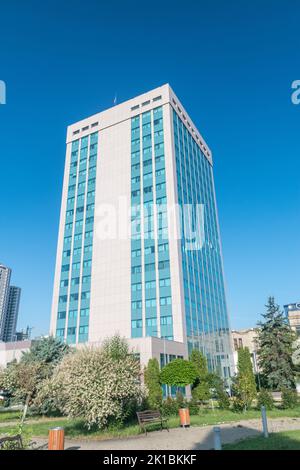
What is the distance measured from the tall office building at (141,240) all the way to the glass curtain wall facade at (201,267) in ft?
0.75

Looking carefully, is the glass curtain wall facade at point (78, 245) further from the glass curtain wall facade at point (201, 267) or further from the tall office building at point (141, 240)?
the glass curtain wall facade at point (201, 267)

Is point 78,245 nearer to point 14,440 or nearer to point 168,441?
point 168,441

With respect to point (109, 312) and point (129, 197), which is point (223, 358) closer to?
point (109, 312)

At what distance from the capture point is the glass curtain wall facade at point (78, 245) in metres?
54.5

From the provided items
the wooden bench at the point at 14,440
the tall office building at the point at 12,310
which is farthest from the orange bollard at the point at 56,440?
the tall office building at the point at 12,310

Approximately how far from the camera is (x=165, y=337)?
46812mm

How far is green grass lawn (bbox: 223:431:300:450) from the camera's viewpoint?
9.99 m

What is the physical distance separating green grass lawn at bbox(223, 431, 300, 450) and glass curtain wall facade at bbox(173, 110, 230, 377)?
36.6 m

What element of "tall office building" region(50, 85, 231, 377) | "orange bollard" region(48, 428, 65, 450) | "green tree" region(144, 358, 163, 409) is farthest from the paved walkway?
"tall office building" region(50, 85, 231, 377)

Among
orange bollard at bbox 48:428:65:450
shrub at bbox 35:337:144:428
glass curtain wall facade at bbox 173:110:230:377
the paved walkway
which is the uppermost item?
glass curtain wall facade at bbox 173:110:230:377

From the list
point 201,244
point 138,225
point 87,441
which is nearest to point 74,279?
point 138,225

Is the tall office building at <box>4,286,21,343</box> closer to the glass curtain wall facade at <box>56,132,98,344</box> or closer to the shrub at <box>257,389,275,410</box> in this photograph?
the glass curtain wall facade at <box>56,132,98,344</box>

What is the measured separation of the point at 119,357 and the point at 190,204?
4403 cm

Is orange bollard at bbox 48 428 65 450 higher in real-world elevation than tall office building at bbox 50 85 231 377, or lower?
lower
